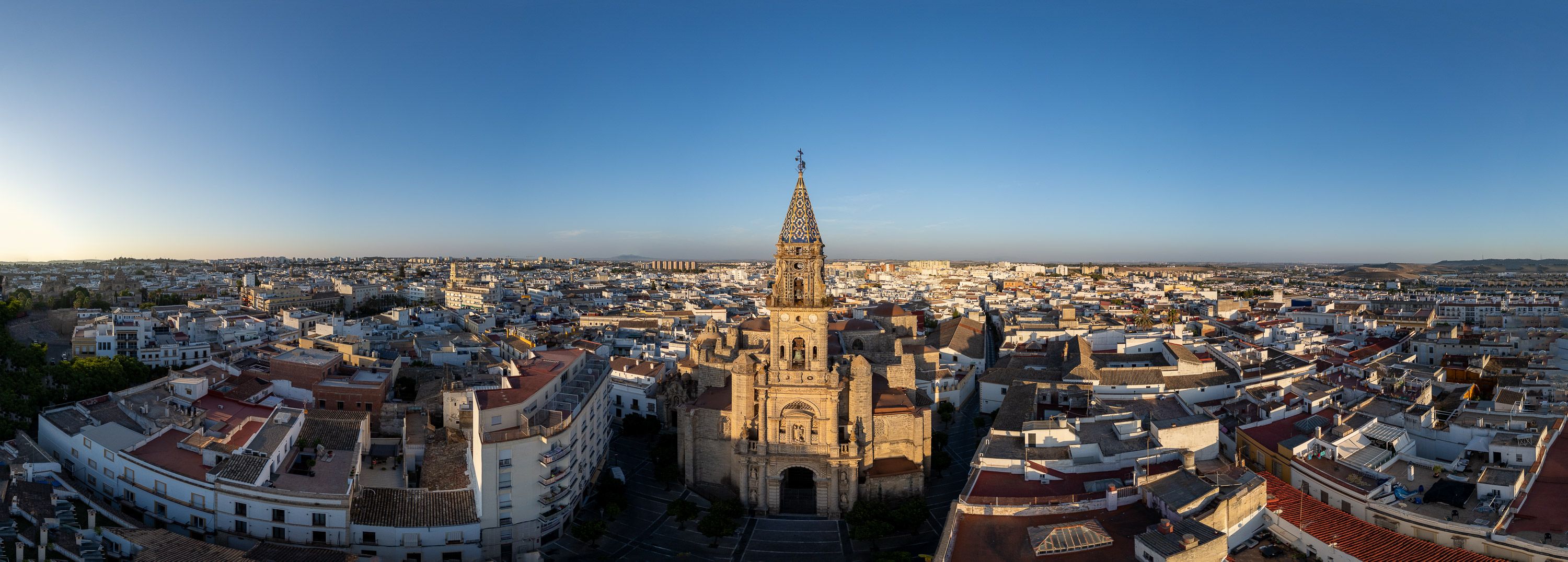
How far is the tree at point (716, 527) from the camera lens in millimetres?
24844

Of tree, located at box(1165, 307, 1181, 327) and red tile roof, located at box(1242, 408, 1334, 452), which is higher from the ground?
red tile roof, located at box(1242, 408, 1334, 452)

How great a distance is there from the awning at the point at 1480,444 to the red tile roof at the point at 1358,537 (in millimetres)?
9491

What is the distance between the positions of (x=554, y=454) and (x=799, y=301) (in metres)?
10.4

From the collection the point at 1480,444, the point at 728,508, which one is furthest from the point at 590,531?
the point at 1480,444

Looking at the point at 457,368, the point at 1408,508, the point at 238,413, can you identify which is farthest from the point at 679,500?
the point at 457,368

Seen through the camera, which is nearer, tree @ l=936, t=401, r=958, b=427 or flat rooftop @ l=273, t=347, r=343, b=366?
flat rooftop @ l=273, t=347, r=343, b=366

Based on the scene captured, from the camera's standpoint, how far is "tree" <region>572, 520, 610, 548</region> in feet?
79.3

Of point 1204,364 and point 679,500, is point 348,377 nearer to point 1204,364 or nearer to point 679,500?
point 679,500

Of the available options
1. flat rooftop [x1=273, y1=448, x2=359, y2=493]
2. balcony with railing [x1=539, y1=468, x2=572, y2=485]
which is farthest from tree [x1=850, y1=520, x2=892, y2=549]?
flat rooftop [x1=273, y1=448, x2=359, y2=493]

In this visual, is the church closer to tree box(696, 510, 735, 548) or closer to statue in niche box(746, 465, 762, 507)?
statue in niche box(746, 465, 762, 507)

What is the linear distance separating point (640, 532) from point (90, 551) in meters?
14.7

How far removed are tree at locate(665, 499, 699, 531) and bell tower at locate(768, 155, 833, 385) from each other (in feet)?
17.5

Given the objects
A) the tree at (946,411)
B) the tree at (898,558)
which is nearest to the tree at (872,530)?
the tree at (898,558)

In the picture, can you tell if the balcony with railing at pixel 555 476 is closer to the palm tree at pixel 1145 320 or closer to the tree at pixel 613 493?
the tree at pixel 613 493
